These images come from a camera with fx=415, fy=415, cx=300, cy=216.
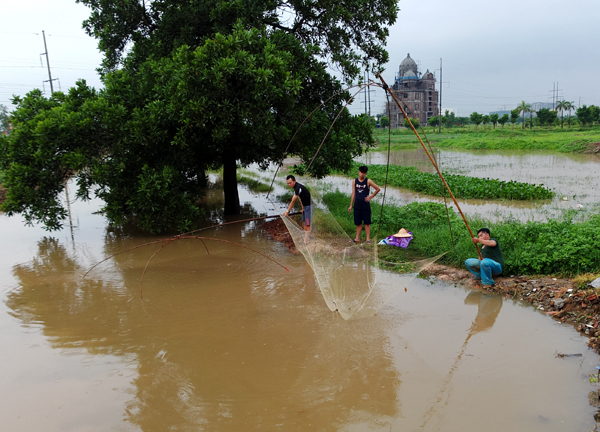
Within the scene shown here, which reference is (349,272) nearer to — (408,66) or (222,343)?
(222,343)

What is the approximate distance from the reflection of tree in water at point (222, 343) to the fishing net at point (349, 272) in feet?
1.10

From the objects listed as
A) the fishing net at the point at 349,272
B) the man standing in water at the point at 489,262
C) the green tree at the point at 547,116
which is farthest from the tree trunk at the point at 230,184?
the green tree at the point at 547,116

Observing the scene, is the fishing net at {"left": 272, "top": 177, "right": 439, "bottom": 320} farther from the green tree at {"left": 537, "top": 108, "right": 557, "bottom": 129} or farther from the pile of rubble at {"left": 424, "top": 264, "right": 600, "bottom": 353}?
the green tree at {"left": 537, "top": 108, "right": 557, "bottom": 129}

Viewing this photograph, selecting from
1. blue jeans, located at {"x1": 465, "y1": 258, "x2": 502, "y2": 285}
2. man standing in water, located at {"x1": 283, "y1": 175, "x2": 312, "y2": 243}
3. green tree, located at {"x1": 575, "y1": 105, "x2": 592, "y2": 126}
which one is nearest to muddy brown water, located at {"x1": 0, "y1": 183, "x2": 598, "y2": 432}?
blue jeans, located at {"x1": 465, "y1": 258, "x2": 502, "y2": 285}

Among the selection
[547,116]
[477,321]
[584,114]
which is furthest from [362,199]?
[547,116]

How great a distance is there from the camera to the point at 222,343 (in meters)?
5.05

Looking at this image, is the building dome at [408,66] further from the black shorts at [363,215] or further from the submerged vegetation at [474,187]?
the black shorts at [363,215]

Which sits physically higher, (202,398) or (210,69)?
(210,69)

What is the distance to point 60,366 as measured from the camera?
4.67 meters

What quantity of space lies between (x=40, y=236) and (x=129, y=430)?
29.9 ft

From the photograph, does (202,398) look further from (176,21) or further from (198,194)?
(176,21)

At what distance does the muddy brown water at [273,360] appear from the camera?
12.2 feet

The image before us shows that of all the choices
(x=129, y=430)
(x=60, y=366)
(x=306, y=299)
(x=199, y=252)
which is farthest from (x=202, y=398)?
(x=199, y=252)

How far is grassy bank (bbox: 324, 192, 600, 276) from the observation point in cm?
604
